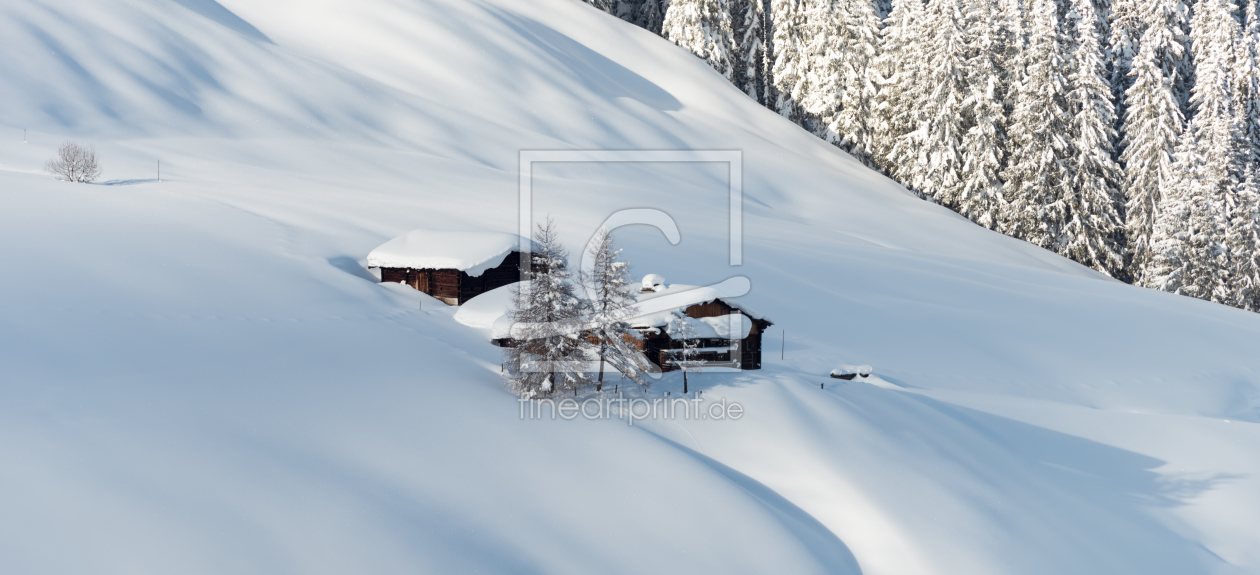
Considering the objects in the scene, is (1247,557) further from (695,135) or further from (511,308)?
(695,135)

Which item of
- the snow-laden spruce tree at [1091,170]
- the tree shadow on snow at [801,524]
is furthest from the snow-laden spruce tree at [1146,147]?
the tree shadow on snow at [801,524]

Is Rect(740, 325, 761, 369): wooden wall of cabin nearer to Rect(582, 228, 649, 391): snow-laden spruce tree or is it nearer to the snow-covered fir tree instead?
Rect(582, 228, 649, 391): snow-laden spruce tree

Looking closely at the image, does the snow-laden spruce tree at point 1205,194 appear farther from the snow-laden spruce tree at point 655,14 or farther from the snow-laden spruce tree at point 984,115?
the snow-laden spruce tree at point 655,14

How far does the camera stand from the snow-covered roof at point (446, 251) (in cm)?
1909

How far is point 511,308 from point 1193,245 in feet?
118

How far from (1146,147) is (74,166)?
4812cm

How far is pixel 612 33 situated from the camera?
54.5 m

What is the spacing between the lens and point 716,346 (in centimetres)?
1720

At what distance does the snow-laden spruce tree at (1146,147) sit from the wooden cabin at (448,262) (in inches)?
1438

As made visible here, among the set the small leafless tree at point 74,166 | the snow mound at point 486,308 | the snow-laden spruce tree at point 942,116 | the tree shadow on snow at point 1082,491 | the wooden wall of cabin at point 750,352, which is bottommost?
the tree shadow on snow at point 1082,491

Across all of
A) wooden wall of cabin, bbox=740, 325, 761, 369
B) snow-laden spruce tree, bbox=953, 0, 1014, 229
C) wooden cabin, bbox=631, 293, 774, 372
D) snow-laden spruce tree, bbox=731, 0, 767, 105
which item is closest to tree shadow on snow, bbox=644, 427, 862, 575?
wooden cabin, bbox=631, 293, 774, 372

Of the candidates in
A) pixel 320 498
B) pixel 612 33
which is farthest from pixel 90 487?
pixel 612 33

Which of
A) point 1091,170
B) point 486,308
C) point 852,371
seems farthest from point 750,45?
point 486,308

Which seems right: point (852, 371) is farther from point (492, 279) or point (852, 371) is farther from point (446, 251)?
point (446, 251)
